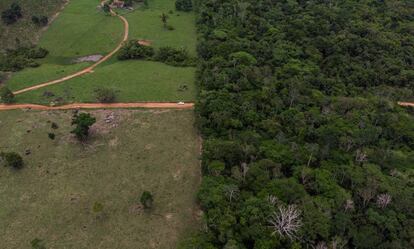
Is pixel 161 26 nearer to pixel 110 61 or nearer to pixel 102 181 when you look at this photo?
pixel 110 61

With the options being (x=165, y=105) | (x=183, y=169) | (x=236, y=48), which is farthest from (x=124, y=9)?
(x=183, y=169)

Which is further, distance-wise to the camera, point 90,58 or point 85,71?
point 90,58

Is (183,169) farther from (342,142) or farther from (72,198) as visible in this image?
(342,142)

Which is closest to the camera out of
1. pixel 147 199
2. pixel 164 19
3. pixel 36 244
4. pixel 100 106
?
pixel 36 244

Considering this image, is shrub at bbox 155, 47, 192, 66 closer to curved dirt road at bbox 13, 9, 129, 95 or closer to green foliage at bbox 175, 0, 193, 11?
curved dirt road at bbox 13, 9, 129, 95

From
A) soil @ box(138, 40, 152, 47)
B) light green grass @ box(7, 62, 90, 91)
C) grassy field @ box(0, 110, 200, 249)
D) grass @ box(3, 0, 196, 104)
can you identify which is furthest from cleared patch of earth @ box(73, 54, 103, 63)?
grassy field @ box(0, 110, 200, 249)

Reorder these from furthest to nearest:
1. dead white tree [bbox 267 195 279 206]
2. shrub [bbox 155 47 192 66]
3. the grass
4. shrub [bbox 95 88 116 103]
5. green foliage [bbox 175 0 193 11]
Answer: green foliage [bbox 175 0 193 11] < shrub [bbox 155 47 192 66] < the grass < shrub [bbox 95 88 116 103] < dead white tree [bbox 267 195 279 206]

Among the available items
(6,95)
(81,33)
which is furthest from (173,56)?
(6,95)
